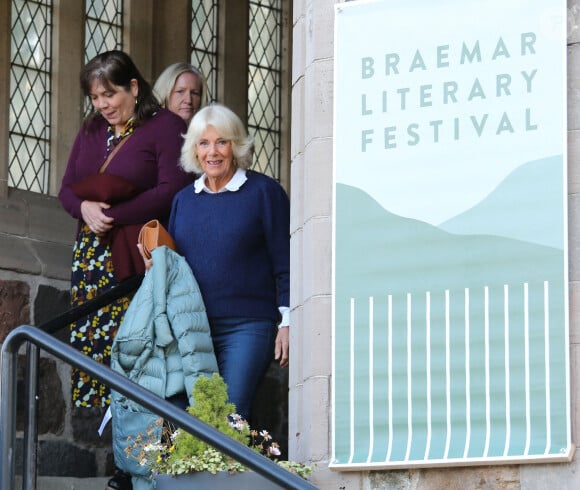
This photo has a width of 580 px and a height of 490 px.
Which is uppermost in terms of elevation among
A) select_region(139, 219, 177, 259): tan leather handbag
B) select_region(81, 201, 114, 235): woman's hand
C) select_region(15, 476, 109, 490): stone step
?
select_region(81, 201, 114, 235): woman's hand

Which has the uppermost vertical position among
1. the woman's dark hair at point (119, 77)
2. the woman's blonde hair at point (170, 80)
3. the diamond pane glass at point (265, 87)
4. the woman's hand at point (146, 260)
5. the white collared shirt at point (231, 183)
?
the diamond pane glass at point (265, 87)

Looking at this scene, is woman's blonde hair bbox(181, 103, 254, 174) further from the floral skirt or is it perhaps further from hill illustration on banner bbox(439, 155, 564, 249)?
hill illustration on banner bbox(439, 155, 564, 249)

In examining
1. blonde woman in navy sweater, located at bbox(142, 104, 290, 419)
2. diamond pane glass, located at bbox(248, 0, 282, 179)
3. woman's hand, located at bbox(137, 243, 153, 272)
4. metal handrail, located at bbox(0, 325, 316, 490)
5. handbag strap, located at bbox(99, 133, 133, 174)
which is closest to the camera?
metal handrail, located at bbox(0, 325, 316, 490)

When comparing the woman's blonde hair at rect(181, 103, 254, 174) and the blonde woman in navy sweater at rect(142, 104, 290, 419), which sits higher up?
the woman's blonde hair at rect(181, 103, 254, 174)

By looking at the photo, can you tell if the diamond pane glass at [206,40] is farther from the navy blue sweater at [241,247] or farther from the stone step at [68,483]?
the navy blue sweater at [241,247]

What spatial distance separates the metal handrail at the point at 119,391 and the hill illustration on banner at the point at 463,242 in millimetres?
1132

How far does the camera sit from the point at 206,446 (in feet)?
22.2

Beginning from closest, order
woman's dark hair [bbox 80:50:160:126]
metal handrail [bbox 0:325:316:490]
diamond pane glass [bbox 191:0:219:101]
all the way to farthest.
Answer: metal handrail [bbox 0:325:316:490] < woman's dark hair [bbox 80:50:160:126] < diamond pane glass [bbox 191:0:219:101]

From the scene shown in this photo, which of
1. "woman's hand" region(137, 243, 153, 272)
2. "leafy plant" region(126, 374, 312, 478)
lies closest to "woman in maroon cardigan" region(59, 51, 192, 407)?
"woman's hand" region(137, 243, 153, 272)

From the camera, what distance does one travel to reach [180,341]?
25.1 feet

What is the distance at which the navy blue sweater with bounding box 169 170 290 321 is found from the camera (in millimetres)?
7848

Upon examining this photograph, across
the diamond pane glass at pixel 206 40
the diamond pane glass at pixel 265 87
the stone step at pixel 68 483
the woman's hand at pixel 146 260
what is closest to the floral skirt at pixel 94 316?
the woman's hand at pixel 146 260

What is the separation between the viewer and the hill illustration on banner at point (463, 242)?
673 cm

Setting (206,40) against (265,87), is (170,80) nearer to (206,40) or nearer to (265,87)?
(206,40)
